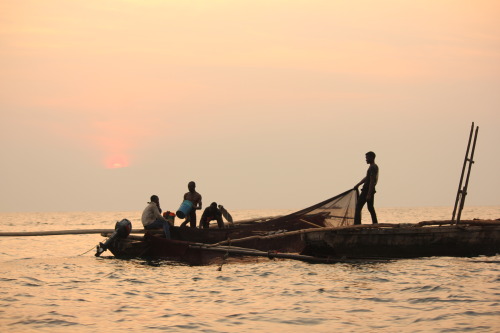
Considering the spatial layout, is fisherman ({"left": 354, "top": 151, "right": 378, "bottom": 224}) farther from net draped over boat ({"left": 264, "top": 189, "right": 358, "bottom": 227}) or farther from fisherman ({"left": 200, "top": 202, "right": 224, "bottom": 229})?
fisherman ({"left": 200, "top": 202, "right": 224, "bottom": 229})

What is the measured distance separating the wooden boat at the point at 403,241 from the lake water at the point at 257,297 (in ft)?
0.89

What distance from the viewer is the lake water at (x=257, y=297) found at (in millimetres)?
10172

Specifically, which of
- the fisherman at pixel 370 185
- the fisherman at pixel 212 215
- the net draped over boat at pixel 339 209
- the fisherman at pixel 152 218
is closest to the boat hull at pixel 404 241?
the fisherman at pixel 370 185

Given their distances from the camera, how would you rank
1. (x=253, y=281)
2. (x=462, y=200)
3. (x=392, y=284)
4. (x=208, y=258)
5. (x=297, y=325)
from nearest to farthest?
(x=297, y=325) → (x=392, y=284) → (x=253, y=281) → (x=462, y=200) → (x=208, y=258)

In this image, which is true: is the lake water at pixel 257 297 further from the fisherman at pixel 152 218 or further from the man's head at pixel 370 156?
the man's head at pixel 370 156

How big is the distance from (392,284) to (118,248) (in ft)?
25.5

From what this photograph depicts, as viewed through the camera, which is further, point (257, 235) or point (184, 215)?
point (184, 215)

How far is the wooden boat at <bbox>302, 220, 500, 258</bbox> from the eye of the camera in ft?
52.8

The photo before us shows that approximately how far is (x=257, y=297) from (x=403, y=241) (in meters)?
5.34

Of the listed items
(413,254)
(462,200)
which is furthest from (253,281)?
(462,200)

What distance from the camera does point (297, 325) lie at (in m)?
10.0

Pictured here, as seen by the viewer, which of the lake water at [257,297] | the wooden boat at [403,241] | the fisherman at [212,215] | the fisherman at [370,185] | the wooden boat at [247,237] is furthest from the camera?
the fisherman at [212,215]

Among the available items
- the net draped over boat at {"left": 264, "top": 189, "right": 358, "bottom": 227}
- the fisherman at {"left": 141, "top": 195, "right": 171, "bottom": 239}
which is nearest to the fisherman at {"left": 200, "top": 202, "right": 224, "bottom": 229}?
the fisherman at {"left": 141, "top": 195, "right": 171, "bottom": 239}

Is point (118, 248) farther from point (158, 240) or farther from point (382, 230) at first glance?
point (382, 230)
